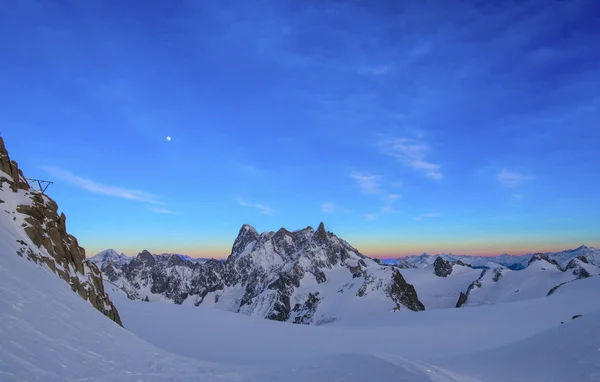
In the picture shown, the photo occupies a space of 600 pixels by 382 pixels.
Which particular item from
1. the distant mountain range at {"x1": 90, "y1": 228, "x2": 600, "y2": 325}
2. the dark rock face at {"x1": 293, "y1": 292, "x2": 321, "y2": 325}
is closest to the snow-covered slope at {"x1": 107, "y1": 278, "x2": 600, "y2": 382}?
the distant mountain range at {"x1": 90, "y1": 228, "x2": 600, "y2": 325}

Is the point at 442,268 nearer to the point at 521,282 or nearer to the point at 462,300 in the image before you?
the point at 521,282

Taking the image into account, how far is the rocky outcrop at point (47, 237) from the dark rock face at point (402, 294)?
81848 millimetres

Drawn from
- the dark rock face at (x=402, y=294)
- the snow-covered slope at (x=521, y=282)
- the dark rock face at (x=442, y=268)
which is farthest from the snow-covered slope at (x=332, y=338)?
the dark rock face at (x=442, y=268)

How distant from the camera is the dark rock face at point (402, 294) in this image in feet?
310

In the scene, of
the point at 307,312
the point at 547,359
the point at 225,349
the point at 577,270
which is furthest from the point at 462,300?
the point at 225,349

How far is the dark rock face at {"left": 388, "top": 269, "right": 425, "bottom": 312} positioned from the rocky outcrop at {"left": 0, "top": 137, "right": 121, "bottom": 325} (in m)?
81.8

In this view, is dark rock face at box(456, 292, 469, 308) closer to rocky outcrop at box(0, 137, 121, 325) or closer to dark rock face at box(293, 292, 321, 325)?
dark rock face at box(293, 292, 321, 325)

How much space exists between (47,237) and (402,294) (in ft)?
306

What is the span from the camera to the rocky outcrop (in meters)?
19.6

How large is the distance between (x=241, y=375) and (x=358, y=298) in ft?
294

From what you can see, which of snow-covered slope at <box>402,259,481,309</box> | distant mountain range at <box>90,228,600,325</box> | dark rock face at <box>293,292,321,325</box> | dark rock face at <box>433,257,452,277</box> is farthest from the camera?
dark rock face at <box>433,257,452,277</box>

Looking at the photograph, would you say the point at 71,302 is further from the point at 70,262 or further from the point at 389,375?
the point at 389,375

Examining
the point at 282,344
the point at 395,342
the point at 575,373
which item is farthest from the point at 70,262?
the point at 575,373

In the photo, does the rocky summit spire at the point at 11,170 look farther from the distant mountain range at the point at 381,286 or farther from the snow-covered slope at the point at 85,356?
the distant mountain range at the point at 381,286
